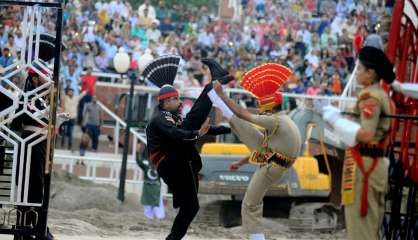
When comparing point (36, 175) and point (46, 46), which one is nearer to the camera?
point (36, 175)

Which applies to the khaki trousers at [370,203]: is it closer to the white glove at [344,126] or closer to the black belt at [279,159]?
the white glove at [344,126]

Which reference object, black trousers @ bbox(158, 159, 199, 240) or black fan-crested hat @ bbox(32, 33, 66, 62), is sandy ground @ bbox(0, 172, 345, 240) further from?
black fan-crested hat @ bbox(32, 33, 66, 62)

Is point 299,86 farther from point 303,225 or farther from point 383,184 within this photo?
point 383,184

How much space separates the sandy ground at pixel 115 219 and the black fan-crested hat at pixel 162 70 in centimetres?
302

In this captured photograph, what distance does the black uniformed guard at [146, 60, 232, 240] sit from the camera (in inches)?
459

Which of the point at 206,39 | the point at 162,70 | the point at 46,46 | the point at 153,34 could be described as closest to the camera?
the point at 46,46

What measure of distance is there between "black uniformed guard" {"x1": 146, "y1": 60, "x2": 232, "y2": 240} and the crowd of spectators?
45.2 feet

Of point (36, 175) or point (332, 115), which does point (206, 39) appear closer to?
point (36, 175)

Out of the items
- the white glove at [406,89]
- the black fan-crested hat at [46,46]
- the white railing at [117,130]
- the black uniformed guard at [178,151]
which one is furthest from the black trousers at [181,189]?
the white railing at [117,130]

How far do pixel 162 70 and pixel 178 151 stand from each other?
1163mm

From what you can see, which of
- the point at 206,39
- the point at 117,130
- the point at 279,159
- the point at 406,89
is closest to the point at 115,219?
the point at 117,130

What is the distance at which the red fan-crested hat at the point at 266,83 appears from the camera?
1173 cm

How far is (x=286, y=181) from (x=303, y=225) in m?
0.85

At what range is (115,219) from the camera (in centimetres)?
1908
